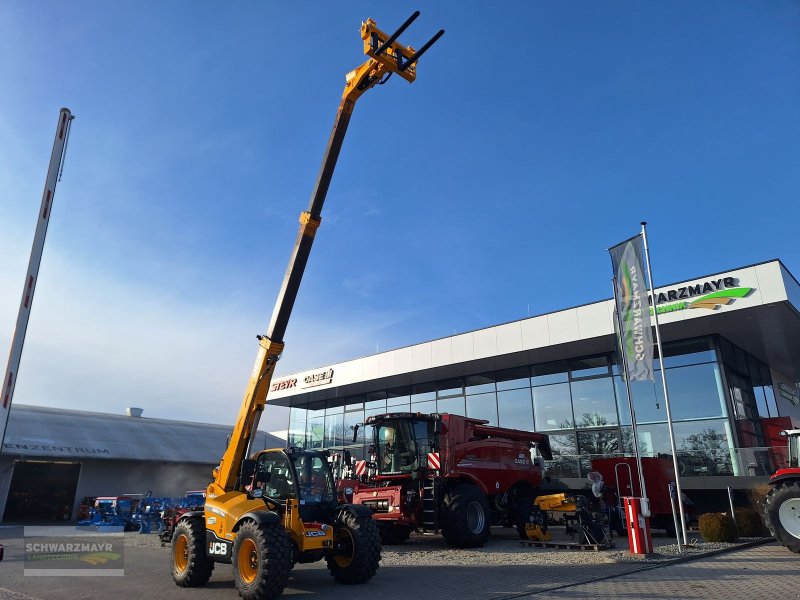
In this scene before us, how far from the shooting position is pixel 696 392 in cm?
1744

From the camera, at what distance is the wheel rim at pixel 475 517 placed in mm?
12328

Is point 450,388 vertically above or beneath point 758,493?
above

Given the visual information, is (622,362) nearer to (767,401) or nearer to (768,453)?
(768,453)

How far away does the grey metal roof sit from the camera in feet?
73.8

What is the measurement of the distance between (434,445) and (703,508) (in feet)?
32.8

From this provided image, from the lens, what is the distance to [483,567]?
969 centimetres

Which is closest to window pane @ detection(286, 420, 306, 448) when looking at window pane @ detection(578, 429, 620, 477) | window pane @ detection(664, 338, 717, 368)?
window pane @ detection(578, 429, 620, 477)

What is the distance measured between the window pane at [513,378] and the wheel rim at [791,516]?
36.8ft

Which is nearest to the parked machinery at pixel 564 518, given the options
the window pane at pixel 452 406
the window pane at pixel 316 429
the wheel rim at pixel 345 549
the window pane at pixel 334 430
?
the wheel rim at pixel 345 549

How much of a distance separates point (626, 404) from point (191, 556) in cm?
1490

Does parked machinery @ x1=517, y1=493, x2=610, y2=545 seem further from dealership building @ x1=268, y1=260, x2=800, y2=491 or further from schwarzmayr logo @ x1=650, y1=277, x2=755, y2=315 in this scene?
schwarzmayr logo @ x1=650, y1=277, x2=755, y2=315

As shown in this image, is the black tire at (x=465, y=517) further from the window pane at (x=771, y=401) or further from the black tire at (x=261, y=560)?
the window pane at (x=771, y=401)

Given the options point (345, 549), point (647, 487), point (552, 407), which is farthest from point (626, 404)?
point (345, 549)

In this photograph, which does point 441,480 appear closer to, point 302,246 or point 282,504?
point 282,504
